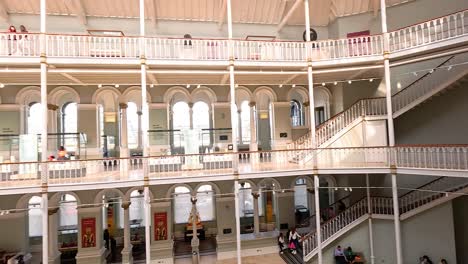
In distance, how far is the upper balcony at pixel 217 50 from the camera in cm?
977

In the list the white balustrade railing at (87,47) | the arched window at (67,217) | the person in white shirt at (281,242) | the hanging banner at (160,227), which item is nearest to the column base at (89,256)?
the hanging banner at (160,227)

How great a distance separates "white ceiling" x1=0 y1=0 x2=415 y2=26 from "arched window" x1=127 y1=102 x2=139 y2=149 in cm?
426

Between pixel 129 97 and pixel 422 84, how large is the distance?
480 inches

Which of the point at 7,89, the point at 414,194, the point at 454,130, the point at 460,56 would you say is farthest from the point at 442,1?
the point at 7,89

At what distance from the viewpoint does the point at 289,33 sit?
1552 centimetres

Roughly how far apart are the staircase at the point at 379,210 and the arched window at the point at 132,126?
868 cm

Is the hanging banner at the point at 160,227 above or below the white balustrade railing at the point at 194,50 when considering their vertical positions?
below

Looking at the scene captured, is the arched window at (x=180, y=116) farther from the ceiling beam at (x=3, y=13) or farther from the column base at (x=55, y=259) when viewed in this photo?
the ceiling beam at (x=3, y=13)

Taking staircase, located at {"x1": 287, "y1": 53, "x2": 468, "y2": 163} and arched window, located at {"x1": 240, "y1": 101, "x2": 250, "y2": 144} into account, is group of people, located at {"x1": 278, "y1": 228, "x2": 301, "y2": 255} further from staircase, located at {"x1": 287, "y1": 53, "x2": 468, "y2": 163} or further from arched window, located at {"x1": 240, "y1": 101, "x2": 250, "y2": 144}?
arched window, located at {"x1": 240, "y1": 101, "x2": 250, "y2": 144}

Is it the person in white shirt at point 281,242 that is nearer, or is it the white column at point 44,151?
the white column at point 44,151

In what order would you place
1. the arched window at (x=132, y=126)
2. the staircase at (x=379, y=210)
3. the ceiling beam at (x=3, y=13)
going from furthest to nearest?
the arched window at (x=132, y=126), the ceiling beam at (x=3, y=13), the staircase at (x=379, y=210)

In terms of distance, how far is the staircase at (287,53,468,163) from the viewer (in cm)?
1165

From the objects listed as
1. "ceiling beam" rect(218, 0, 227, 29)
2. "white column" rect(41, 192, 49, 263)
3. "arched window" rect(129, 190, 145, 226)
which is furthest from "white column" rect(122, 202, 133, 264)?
"ceiling beam" rect(218, 0, 227, 29)

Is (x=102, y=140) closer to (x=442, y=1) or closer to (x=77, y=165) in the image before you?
(x=77, y=165)
